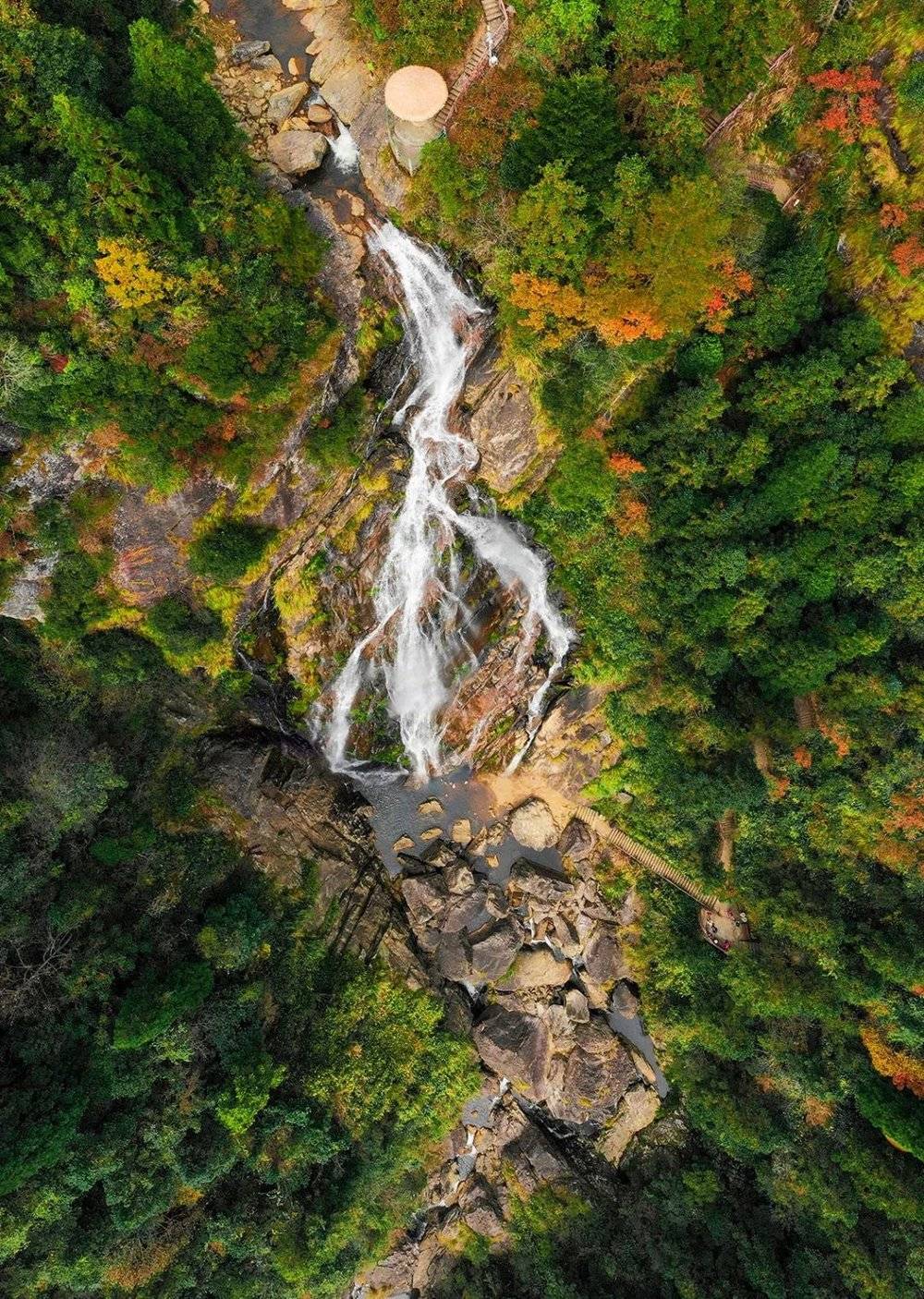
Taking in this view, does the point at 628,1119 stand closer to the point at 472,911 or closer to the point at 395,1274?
the point at 472,911

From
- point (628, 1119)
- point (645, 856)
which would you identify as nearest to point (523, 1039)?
point (628, 1119)

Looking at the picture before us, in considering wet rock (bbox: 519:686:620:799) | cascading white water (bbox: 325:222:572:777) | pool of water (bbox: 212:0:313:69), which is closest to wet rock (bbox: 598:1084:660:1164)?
wet rock (bbox: 519:686:620:799)

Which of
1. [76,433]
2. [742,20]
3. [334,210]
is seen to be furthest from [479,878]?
[742,20]

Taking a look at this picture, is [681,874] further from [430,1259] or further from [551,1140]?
[430,1259]

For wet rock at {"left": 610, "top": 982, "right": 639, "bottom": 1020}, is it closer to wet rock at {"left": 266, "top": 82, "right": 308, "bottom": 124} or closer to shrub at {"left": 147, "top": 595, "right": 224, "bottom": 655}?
shrub at {"left": 147, "top": 595, "right": 224, "bottom": 655}

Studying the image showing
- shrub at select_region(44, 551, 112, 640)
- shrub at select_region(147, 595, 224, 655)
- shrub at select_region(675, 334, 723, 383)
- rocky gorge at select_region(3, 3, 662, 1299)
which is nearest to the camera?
rocky gorge at select_region(3, 3, 662, 1299)

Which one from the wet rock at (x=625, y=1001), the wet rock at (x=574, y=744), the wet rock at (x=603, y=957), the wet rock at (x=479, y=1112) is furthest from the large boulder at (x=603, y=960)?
the wet rock at (x=479, y=1112)
